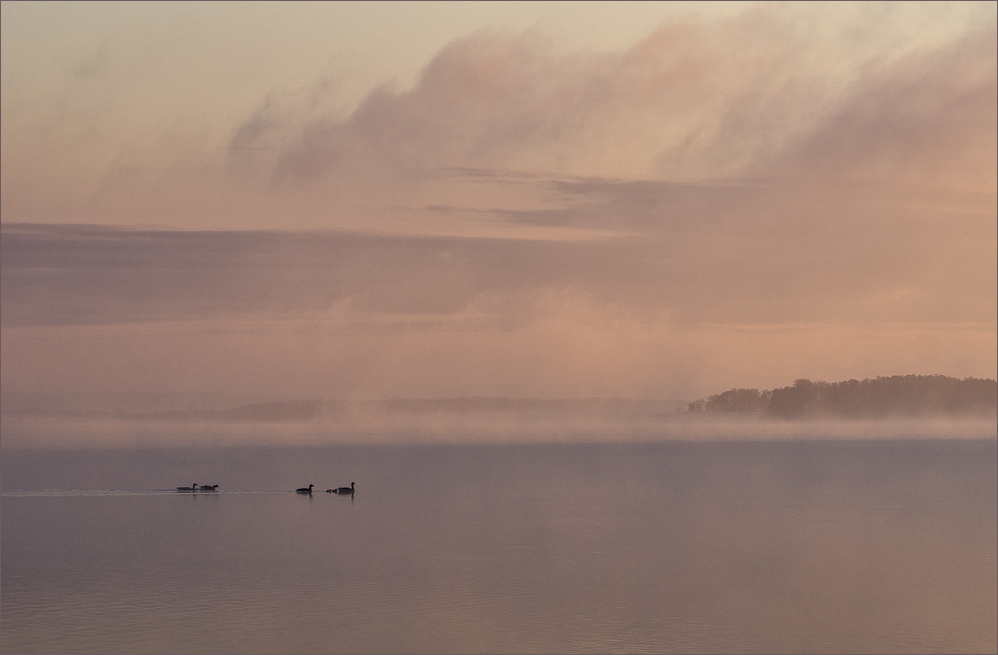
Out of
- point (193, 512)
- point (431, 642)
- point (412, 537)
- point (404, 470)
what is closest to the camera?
point (431, 642)

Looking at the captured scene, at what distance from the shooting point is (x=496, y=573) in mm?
67188

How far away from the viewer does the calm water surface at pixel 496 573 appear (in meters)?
52.3

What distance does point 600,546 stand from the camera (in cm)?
7956

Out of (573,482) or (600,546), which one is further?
(573,482)

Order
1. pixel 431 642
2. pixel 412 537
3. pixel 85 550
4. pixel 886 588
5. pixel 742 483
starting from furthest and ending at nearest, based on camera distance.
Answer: pixel 742 483 → pixel 412 537 → pixel 85 550 → pixel 886 588 → pixel 431 642

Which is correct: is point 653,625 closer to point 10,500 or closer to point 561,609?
point 561,609

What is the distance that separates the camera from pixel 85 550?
76438 millimetres

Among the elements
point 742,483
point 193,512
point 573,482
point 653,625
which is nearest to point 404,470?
point 573,482

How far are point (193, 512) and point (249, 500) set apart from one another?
1390 centimetres

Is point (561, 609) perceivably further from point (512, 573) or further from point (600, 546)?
point (600, 546)

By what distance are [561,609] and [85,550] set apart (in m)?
33.3

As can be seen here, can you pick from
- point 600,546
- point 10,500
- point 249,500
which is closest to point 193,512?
point 249,500

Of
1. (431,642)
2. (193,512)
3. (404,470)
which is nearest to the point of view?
(431,642)

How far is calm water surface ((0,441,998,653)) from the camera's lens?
52.3m
